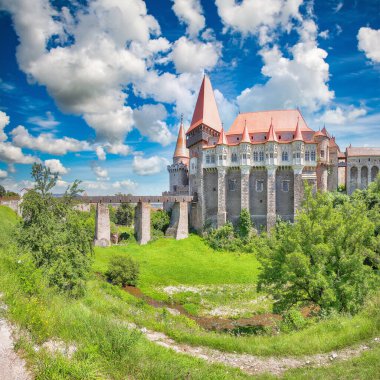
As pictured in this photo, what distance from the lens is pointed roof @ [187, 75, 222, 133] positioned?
44.0 m

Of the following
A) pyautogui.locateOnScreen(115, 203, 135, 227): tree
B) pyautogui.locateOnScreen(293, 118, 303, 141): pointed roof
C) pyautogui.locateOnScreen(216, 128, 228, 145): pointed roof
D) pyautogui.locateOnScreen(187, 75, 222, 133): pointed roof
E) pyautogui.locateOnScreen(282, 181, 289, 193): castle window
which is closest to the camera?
pyautogui.locateOnScreen(293, 118, 303, 141): pointed roof

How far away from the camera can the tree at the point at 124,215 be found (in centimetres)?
5847

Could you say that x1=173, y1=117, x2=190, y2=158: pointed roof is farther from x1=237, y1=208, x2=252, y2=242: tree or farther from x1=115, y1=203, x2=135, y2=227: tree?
x1=237, y1=208, x2=252, y2=242: tree

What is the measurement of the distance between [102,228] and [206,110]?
22891 millimetres

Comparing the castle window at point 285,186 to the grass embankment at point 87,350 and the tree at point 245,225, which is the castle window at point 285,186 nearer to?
the tree at point 245,225

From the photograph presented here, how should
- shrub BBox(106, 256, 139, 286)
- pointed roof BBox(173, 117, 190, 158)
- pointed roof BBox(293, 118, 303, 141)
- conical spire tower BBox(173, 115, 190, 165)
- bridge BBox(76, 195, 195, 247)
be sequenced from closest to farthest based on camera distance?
shrub BBox(106, 256, 139, 286)
bridge BBox(76, 195, 195, 247)
pointed roof BBox(293, 118, 303, 141)
conical spire tower BBox(173, 115, 190, 165)
pointed roof BBox(173, 117, 190, 158)

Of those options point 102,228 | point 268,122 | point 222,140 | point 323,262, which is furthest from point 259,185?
point 323,262

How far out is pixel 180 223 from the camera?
40094mm

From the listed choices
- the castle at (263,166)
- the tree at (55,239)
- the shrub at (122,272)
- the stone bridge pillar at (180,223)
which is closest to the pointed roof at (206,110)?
the castle at (263,166)

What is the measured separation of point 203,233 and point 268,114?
19547 mm

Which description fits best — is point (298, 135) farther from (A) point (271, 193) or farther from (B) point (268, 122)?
(A) point (271, 193)

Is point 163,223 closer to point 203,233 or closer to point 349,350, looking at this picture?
point 203,233

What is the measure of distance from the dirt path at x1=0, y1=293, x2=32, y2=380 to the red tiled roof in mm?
38753

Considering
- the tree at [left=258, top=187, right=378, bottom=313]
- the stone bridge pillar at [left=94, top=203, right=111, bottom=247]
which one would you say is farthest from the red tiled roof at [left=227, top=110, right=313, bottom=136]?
the tree at [left=258, top=187, right=378, bottom=313]
